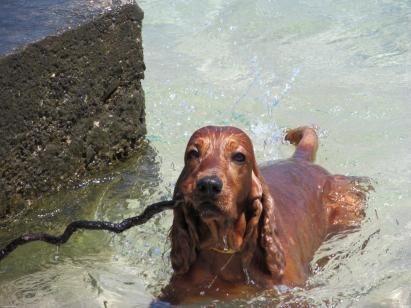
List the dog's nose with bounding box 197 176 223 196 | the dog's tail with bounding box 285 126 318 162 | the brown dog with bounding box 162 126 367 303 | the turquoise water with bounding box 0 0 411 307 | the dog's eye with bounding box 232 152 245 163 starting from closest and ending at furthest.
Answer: the dog's nose with bounding box 197 176 223 196, the brown dog with bounding box 162 126 367 303, the dog's eye with bounding box 232 152 245 163, the turquoise water with bounding box 0 0 411 307, the dog's tail with bounding box 285 126 318 162

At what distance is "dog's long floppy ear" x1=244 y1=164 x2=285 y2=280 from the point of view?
15.3 feet

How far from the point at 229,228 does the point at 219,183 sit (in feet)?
1.24

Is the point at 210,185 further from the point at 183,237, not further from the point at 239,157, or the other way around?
the point at 183,237

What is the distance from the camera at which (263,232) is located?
15.5 ft

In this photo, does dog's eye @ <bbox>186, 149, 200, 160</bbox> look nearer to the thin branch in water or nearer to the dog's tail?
the thin branch in water

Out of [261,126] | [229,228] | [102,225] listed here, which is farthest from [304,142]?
[102,225]

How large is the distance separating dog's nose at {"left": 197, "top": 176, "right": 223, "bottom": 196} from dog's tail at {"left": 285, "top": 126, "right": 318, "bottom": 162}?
2.14 metres

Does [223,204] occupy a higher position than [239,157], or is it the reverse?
[239,157]

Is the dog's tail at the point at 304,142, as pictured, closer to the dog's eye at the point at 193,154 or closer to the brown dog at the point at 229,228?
the brown dog at the point at 229,228

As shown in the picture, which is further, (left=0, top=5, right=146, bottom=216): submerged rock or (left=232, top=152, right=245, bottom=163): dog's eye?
(left=0, top=5, right=146, bottom=216): submerged rock

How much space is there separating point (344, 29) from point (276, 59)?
3.70 feet

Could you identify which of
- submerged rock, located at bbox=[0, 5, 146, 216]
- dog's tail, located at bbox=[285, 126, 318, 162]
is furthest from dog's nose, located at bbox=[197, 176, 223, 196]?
dog's tail, located at bbox=[285, 126, 318, 162]

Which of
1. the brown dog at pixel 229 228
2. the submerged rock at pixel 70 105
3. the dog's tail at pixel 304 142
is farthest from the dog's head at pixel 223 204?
the dog's tail at pixel 304 142

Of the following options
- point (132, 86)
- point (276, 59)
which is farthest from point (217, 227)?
point (276, 59)
